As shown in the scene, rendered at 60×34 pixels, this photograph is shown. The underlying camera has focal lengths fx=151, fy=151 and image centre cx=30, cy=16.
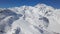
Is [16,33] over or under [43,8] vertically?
under

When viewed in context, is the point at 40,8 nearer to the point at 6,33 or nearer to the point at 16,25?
the point at 16,25

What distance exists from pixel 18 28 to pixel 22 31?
117 cm

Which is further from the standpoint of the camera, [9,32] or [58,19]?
[58,19]

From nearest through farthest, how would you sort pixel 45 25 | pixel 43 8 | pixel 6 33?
pixel 6 33 < pixel 45 25 < pixel 43 8

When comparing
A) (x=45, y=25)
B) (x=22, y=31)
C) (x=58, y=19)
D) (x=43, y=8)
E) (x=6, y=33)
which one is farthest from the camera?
(x=43, y=8)

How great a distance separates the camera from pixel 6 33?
2295cm

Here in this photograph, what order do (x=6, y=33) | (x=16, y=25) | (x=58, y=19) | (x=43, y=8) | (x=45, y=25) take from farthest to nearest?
(x=43, y=8)
(x=58, y=19)
(x=45, y=25)
(x=16, y=25)
(x=6, y=33)

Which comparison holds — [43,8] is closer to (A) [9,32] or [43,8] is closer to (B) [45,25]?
(B) [45,25]

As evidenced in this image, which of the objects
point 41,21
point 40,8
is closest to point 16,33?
point 41,21

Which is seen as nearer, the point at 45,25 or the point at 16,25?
the point at 16,25

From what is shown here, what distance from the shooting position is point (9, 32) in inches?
909

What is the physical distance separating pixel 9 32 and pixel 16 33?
1079mm

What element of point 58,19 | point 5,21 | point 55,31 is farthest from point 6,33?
point 58,19

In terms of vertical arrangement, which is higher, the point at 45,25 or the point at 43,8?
the point at 43,8
